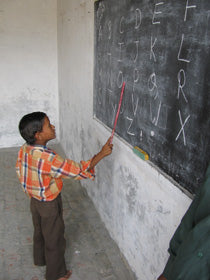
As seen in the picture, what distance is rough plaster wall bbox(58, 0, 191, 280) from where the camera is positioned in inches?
69.1

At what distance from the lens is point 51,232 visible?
211 cm

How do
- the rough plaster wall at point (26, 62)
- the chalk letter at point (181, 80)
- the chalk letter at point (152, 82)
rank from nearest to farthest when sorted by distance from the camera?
the chalk letter at point (181, 80) → the chalk letter at point (152, 82) → the rough plaster wall at point (26, 62)

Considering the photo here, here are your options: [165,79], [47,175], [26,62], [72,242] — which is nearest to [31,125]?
[47,175]

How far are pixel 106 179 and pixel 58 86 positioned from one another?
3049 mm

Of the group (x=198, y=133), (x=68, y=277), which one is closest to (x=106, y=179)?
(x=68, y=277)

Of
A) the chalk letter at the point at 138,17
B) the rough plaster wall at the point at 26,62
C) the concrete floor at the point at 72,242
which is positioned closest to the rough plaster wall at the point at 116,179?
the concrete floor at the point at 72,242

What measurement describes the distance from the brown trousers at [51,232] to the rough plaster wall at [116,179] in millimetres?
586

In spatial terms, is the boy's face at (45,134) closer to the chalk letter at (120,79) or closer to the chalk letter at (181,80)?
the chalk letter at (120,79)

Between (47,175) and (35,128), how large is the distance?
0.36 meters

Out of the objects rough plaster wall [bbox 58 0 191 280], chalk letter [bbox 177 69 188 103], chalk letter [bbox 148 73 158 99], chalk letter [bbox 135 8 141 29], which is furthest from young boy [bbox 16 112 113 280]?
chalk letter [bbox 135 8 141 29]

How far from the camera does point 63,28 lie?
14.3 feet

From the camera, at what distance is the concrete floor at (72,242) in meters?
2.34

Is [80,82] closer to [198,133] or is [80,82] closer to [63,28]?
[63,28]

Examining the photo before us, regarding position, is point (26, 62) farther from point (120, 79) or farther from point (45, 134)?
point (45, 134)
